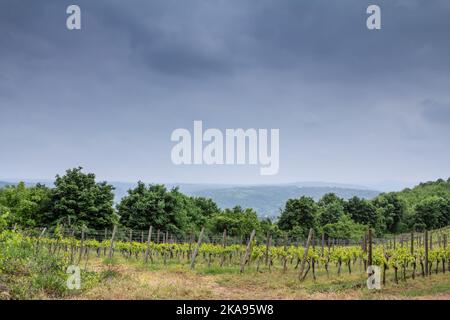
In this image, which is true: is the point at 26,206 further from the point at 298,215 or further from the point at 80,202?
the point at 298,215

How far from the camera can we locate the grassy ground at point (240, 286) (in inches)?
547

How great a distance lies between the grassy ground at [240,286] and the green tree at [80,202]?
2254cm

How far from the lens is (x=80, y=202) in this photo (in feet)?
139

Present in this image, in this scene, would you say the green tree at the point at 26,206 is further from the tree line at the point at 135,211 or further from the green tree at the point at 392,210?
the green tree at the point at 392,210

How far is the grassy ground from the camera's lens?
45.6 ft

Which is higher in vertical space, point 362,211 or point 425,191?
point 425,191

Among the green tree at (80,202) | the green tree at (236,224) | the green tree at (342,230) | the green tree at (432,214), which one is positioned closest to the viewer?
the green tree at (80,202)

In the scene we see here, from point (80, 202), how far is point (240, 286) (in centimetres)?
2943

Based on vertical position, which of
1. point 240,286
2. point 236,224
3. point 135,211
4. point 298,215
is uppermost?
point 135,211

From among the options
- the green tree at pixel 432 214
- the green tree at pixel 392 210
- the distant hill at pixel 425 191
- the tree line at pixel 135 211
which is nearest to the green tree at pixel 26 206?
the tree line at pixel 135 211

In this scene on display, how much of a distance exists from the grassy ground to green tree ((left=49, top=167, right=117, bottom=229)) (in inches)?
887

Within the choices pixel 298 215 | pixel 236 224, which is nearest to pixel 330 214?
pixel 298 215
